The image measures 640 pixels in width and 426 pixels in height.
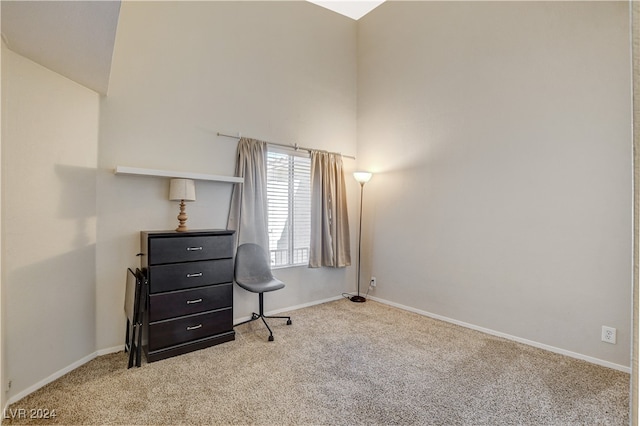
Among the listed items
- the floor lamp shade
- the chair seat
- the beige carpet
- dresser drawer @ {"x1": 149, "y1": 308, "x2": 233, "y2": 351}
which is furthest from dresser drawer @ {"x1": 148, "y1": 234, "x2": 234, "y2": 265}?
the beige carpet

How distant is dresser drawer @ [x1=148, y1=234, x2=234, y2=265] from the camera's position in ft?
9.00

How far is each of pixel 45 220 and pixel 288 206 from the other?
7.94 ft

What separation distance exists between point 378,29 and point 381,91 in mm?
913

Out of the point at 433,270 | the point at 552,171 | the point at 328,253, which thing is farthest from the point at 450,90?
the point at 328,253

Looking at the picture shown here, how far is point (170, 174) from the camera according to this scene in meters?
3.02

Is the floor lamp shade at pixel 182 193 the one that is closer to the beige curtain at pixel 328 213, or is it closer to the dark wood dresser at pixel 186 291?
the dark wood dresser at pixel 186 291

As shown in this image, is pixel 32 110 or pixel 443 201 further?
pixel 443 201

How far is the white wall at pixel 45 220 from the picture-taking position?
213cm

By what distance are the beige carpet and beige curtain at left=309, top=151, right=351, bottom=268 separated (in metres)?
1.33

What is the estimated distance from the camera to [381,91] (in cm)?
456

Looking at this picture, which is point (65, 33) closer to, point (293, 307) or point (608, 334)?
point (293, 307)

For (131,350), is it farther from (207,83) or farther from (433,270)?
(433,270)

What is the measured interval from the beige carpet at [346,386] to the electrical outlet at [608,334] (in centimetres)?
25

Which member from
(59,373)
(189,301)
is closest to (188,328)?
(189,301)
